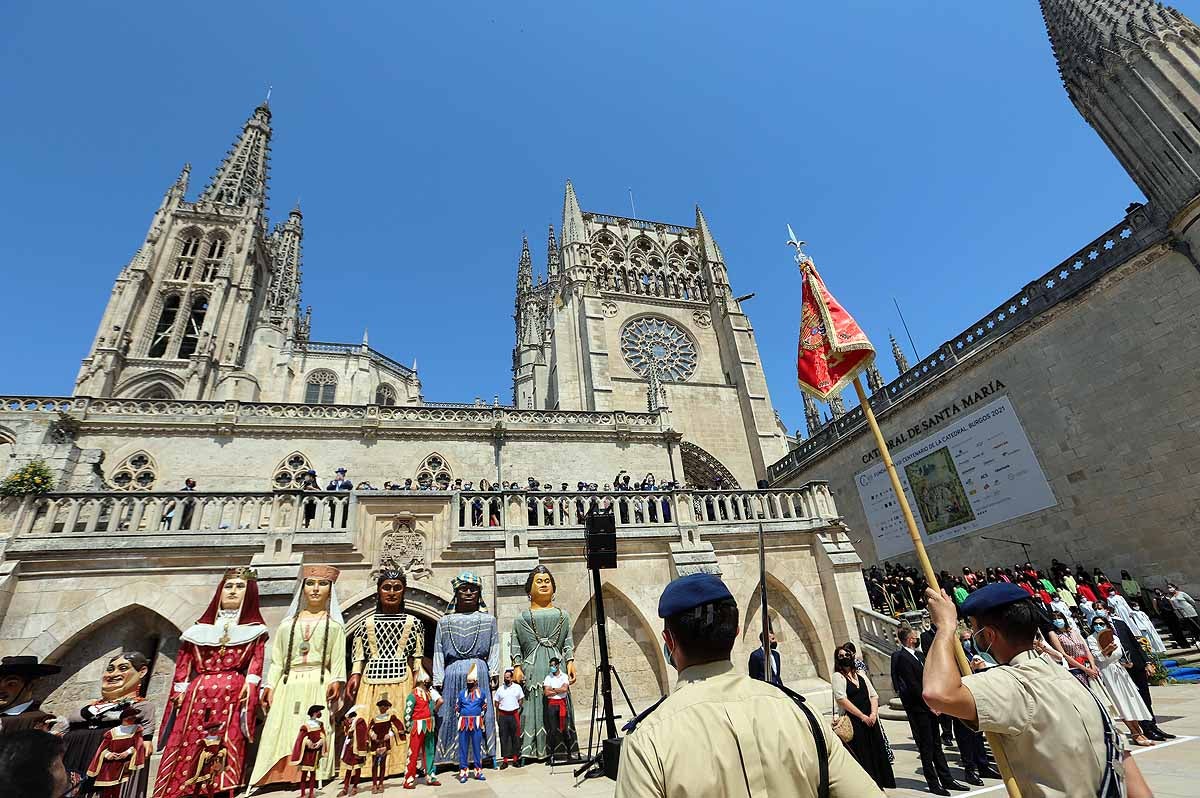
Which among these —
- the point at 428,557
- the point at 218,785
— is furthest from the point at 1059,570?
the point at 218,785

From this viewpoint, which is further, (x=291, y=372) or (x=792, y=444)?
(x=792, y=444)

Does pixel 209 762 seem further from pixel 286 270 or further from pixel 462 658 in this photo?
pixel 286 270

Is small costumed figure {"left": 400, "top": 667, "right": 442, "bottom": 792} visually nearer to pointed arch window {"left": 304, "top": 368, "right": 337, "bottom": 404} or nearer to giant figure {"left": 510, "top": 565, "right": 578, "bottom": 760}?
giant figure {"left": 510, "top": 565, "right": 578, "bottom": 760}

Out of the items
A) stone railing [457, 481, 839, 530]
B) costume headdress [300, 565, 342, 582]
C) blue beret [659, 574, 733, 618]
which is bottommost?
blue beret [659, 574, 733, 618]

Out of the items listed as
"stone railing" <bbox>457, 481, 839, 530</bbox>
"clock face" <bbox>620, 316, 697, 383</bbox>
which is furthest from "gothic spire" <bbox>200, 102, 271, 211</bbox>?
"stone railing" <bbox>457, 481, 839, 530</bbox>

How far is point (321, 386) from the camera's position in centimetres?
3559

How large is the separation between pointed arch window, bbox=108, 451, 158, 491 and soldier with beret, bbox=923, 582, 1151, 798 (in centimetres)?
1940

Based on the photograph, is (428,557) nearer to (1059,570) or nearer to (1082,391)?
(1059,570)

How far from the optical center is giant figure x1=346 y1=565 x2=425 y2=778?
6172 millimetres

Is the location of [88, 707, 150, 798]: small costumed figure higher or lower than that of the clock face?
lower

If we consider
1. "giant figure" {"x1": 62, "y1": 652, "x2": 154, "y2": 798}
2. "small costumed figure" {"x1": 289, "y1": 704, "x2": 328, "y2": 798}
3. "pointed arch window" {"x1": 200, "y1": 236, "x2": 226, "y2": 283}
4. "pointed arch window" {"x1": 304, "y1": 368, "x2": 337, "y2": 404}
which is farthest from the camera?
"pointed arch window" {"x1": 304, "y1": 368, "x2": 337, "y2": 404}

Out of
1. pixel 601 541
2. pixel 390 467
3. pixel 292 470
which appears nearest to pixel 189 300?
pixel 292 470

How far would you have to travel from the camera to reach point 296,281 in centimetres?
5216

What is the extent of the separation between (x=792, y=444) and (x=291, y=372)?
121ft
